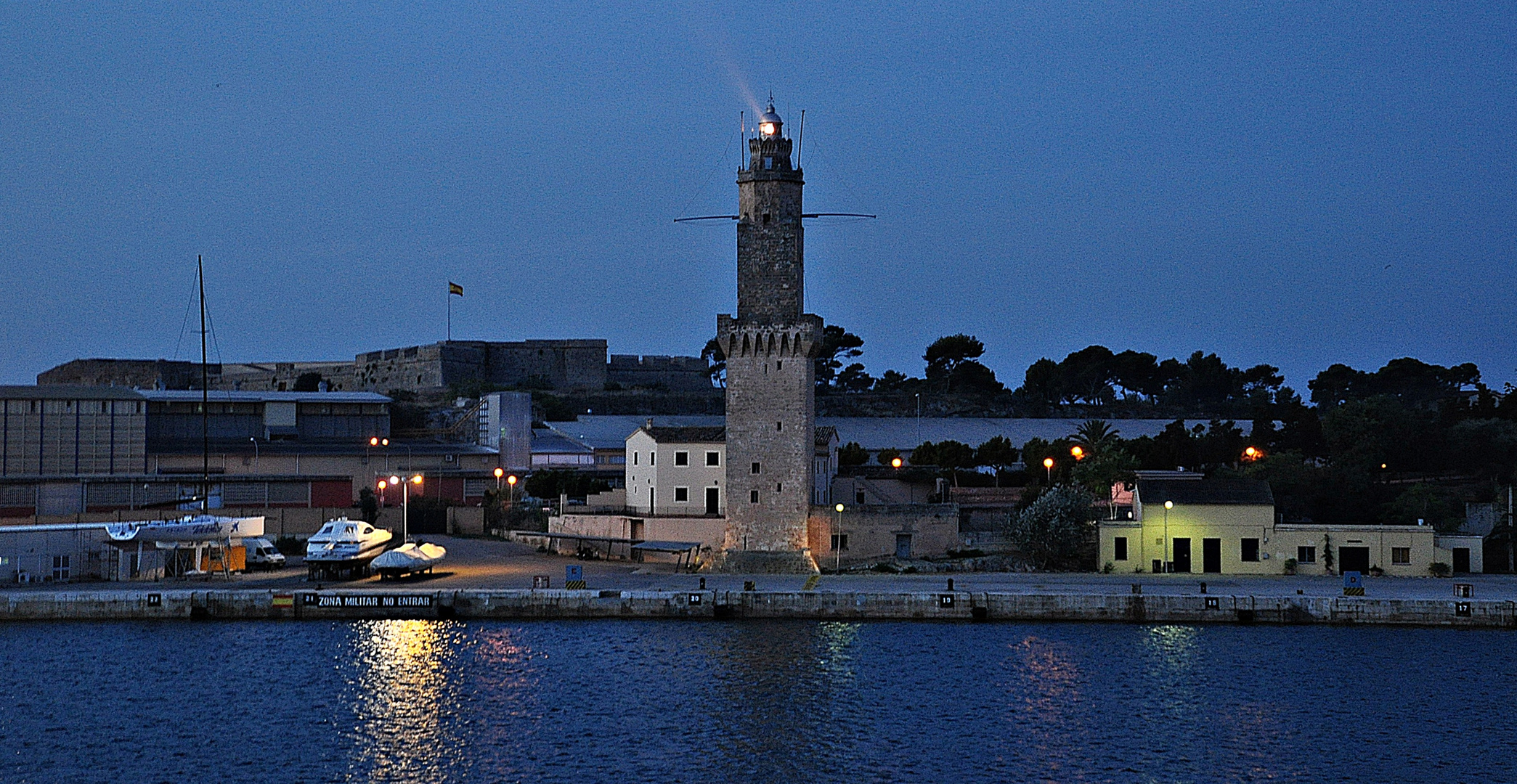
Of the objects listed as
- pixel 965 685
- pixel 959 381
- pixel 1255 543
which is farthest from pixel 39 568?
pixel 959 381

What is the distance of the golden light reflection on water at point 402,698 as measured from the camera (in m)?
29.8

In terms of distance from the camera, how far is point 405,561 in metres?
47.2

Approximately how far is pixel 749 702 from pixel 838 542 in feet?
51.0

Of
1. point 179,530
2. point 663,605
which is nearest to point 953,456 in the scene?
point 663,605

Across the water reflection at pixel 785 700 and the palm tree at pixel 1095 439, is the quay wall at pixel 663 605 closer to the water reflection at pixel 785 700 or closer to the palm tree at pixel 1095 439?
the water reflection at pixel 785 700

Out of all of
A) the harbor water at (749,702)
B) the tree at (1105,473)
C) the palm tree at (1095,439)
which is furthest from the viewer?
the palm tree at (1095,439)

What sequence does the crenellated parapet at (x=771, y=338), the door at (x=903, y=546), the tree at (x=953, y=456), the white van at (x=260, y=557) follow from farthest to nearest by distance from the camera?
1. the tree at (x=953, y=456)
2. the door at (x=903, y=546)
3. the white van at (x=260, y=557)
4. the crenellated parapet at (x=771, y=338)

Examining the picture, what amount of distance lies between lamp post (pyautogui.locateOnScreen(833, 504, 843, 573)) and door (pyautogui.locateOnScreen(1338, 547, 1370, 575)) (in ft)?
48.9

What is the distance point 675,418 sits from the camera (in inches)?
3162


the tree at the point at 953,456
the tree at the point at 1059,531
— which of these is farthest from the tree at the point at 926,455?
the tree at the point at 1059,531

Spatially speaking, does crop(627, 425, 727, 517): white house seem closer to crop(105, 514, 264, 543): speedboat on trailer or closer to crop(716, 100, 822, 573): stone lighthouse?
crop(716, 100, 822, 573): stone lighthouse

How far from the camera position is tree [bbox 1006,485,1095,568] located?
49031mm

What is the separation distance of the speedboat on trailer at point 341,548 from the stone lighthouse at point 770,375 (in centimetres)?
1132

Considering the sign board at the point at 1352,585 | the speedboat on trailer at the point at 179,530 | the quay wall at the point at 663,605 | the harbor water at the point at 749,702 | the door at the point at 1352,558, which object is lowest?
the harbor water at the point at 749,702
